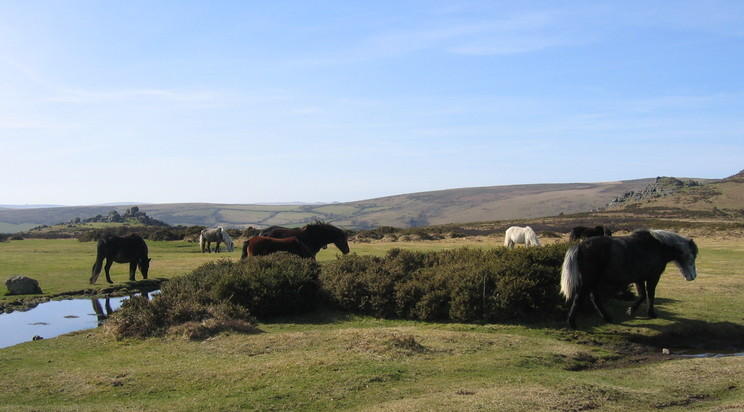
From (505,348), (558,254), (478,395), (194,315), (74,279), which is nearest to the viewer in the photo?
(478,395)

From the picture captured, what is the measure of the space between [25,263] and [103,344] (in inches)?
814

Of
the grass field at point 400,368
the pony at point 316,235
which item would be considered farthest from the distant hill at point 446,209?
the grass field at point 400,368

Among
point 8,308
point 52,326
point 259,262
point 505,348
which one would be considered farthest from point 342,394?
point 8,308

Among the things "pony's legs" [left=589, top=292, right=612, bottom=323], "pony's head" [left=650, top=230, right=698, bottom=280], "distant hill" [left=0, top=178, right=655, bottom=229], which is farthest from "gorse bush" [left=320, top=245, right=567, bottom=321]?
"distant hill" [left=0, top=178, right=655, bottom=229]

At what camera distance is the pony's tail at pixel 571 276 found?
1256 centimetres

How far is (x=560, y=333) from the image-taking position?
1230cm

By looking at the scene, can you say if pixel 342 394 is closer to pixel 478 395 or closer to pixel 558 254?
pixel 478 395

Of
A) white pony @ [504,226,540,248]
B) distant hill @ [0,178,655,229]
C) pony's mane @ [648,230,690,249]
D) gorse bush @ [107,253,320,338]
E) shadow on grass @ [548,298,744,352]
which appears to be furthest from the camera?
distant hill @ [0,178,655,229]

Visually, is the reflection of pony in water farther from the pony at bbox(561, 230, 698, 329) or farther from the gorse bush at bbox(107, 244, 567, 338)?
the pony at bbox(561, 230, 698, 329)

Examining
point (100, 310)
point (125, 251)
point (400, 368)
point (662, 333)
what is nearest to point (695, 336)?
point (662, 333)

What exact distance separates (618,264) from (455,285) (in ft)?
12.7

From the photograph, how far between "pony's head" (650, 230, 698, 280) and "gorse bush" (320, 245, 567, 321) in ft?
8.28

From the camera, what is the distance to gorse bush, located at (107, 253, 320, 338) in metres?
12.4

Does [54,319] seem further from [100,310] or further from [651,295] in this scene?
[651,295]
